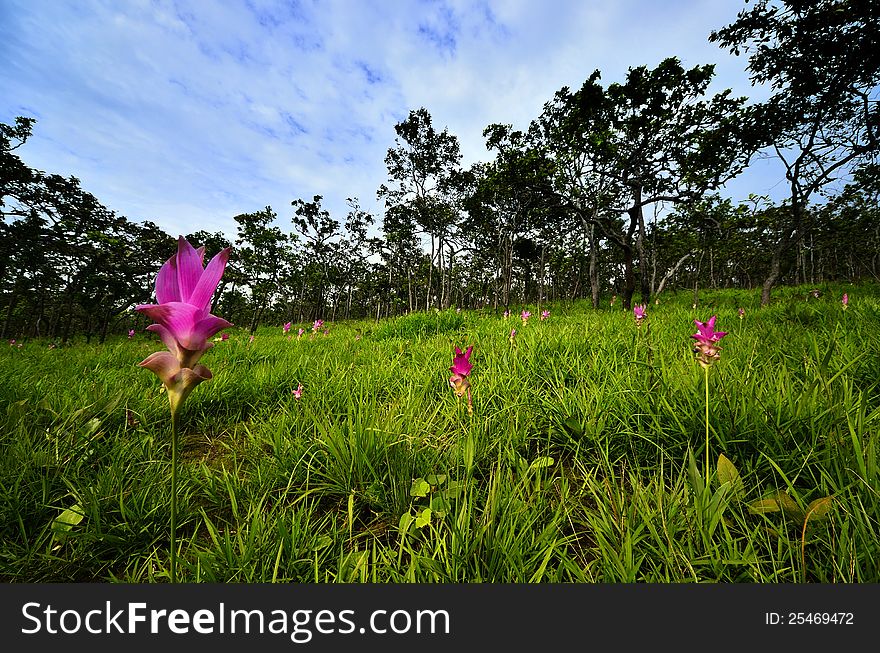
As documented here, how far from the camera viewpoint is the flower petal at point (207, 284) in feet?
2.54

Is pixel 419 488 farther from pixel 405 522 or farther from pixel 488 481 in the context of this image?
pixel 488 481

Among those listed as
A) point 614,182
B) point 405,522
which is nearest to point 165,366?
point 405,522

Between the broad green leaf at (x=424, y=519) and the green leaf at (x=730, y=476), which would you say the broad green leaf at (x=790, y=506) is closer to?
the green leaf at (x=730, y=476)

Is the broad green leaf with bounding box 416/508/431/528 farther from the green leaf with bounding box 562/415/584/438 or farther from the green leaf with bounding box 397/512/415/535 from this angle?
the green leaf with bounding box 562/415/584/438

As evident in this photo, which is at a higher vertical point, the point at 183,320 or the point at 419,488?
the point at 183,320

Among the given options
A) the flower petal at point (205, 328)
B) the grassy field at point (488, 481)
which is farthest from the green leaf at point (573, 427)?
the flower petal at point (205, 328)

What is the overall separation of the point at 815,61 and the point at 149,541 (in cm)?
1204

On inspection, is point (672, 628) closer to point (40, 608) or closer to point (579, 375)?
point (579, 375)

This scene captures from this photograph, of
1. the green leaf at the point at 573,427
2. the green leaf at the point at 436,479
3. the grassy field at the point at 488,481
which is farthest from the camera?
the green leaf at the point at 573,427

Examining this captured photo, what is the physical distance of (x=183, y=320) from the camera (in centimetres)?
74

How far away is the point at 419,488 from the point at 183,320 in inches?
40.4

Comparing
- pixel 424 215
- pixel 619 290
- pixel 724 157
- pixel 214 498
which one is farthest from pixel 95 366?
pixel 619 290

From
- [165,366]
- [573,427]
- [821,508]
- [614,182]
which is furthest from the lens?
[614,182]

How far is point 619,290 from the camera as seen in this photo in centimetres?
Result: 3909
